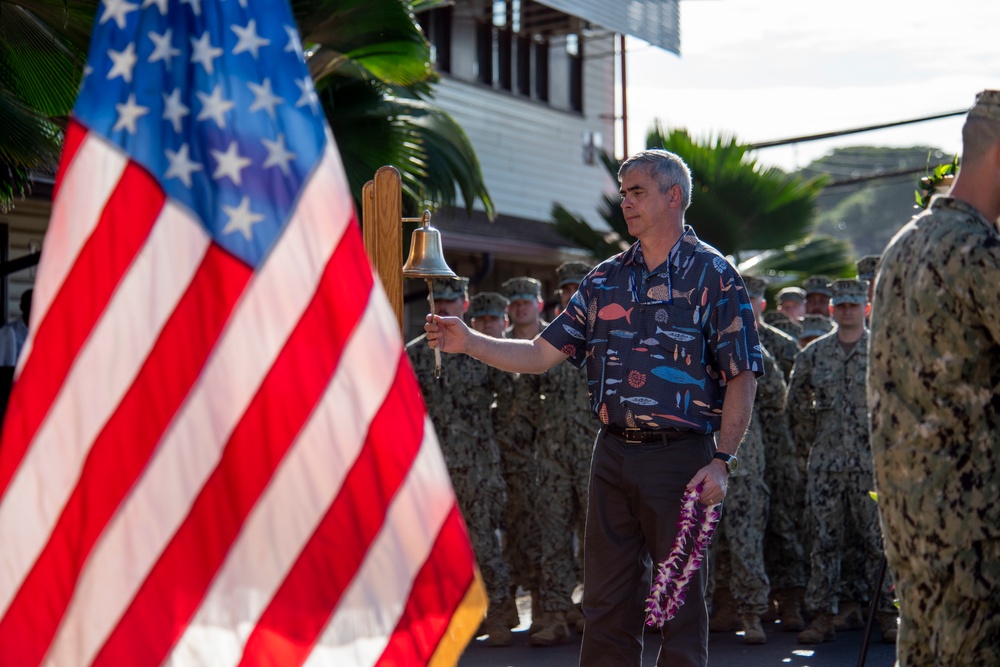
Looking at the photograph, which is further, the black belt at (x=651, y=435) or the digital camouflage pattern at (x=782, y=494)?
the digital camouflage pattern at (x=782, y=494)

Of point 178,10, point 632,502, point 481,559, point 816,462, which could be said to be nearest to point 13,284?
point 481,559

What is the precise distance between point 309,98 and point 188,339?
73 cm

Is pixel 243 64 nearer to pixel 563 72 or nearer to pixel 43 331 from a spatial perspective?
pixel 43 331

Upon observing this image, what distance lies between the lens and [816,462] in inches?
372

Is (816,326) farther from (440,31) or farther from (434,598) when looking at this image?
(440,31)

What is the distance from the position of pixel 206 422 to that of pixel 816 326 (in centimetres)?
845

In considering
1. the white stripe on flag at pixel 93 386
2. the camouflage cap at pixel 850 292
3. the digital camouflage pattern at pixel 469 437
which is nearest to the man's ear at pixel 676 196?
the white stripe on flag at pixel 93 386

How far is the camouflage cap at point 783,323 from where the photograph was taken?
489 inches

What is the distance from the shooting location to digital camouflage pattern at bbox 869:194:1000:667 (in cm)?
354

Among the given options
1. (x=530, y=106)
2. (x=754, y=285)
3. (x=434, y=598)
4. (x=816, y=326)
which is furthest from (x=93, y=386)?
(x=530, y=106)

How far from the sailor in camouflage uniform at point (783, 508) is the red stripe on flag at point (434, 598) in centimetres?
671

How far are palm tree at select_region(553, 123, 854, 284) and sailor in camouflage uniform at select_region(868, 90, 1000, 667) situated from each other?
14.6 meters

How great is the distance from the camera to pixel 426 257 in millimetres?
5031

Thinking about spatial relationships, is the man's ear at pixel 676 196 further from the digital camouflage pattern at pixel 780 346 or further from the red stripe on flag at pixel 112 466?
the digital camouflage pattern at pixel 780 346
